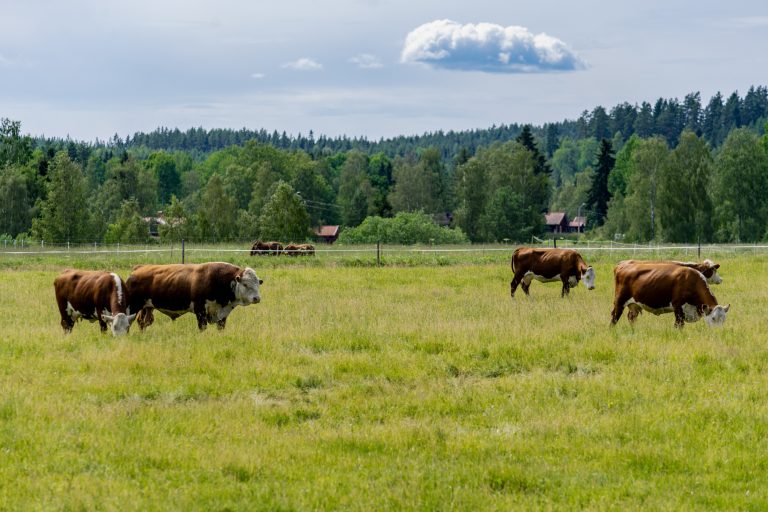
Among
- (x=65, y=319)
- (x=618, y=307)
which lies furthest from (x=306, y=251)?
(x=618, y=307)

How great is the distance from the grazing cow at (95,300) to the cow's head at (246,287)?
2.06 m

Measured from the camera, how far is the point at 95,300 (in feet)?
53.4

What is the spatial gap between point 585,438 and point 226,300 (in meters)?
9.27

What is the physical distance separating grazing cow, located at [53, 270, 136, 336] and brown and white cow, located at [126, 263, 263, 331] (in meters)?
0.78

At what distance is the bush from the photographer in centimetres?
7600

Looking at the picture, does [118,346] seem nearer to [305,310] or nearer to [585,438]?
[305,310]

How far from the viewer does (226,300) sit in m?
17.2

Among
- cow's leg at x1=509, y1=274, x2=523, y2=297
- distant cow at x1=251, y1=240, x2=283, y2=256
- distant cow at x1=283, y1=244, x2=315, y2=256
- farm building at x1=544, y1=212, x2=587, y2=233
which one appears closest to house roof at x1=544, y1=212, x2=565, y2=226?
farm building at x1=544, y1=212, x2=587, y2=233

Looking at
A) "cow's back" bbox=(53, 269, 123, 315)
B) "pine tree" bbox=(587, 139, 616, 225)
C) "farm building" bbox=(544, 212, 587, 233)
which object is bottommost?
"farm building" bbox=(544, 212, 587, 233)

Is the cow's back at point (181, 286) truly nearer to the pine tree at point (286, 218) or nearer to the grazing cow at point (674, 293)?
the grazing cow at point (674, 293)

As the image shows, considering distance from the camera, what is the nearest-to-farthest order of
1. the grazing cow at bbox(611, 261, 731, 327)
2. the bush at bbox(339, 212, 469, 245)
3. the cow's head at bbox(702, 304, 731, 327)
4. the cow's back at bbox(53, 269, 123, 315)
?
the cow's back at bbox(53, 269, 123, 315) < the cow's head at bbox(702, 304, 731, 327) < the grazing cow at bbox(611, 261, 731, 327) < the bush at bbox(339, 212, 469, 245)

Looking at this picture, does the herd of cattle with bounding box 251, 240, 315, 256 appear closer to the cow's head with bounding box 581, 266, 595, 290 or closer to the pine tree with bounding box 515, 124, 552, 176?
the cow's head with bounding box 581, 266, 595, 290

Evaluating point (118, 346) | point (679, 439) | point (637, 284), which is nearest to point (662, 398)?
point (679, 439)

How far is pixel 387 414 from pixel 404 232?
217 ft
